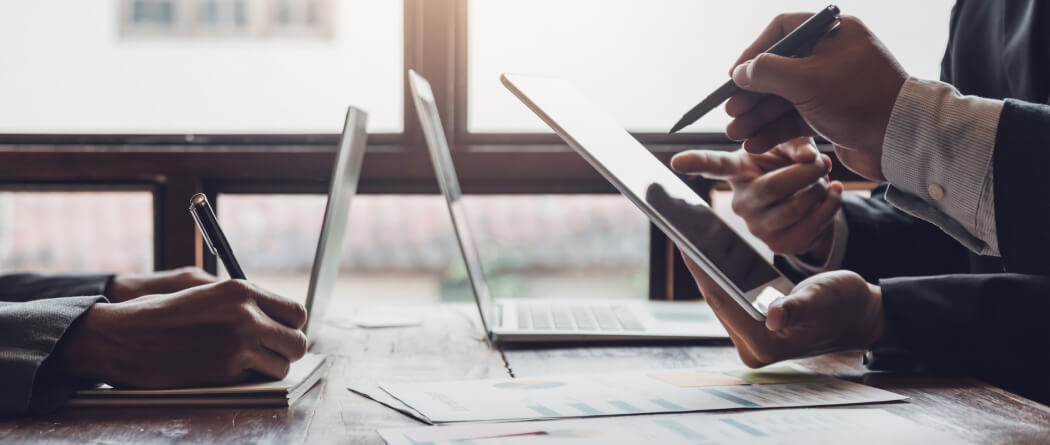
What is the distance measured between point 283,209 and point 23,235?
25.2 inches

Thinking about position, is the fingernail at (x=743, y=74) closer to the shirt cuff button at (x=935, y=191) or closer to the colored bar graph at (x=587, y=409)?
the shirt cuff button at (x=935, y=191)

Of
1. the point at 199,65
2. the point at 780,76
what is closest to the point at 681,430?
the point at 780,76

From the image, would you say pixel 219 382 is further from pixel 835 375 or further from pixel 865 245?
pixel 865 245

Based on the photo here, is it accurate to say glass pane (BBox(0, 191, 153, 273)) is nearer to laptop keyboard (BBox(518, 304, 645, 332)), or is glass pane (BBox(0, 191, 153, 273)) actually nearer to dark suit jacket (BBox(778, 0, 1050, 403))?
laptop keyboard (BBox(518, 304, 645, 332))

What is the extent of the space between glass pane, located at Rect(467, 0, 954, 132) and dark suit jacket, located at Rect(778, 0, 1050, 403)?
2.22ft

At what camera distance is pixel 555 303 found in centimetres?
143

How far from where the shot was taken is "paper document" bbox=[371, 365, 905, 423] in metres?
0.66

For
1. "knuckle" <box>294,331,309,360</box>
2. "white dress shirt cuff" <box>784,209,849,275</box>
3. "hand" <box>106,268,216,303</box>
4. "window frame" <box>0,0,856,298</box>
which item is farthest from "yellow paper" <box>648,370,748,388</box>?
"window frame" <box>0,0,856,298</box>

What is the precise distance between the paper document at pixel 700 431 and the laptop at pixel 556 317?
44 cm

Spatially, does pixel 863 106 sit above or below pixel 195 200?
above

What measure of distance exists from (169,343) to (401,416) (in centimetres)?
24

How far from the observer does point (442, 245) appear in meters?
2.03

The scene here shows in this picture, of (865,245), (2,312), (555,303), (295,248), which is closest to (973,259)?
(865,245)

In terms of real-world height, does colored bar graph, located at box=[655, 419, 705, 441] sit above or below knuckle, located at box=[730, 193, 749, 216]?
below
